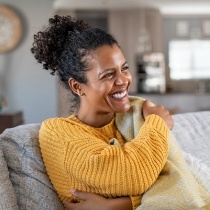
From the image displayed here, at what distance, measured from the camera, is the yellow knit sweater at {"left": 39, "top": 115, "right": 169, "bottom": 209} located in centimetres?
120

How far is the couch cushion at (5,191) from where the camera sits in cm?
127

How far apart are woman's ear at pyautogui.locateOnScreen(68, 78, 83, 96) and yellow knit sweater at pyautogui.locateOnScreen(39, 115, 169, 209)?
108 millimetres

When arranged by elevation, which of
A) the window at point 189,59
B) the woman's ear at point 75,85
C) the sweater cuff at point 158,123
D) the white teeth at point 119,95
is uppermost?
the woman's ear at point 75,85

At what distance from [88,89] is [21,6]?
4541 millimetres

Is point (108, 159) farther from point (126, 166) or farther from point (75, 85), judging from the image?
point (75, 85)

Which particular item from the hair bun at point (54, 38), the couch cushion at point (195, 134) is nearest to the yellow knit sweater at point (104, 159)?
the hair bun at point (54, 38)

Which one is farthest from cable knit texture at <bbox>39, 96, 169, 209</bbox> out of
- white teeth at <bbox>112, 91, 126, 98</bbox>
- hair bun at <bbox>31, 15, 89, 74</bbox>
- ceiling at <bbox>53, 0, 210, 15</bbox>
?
ceiling at <bbox>53, 0, 210, 15</bbox>

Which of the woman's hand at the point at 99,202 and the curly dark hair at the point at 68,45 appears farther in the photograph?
the curly dark hair at the point at 68,45

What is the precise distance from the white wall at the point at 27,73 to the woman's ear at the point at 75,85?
4.24 m

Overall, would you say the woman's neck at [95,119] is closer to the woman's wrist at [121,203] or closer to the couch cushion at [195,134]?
the woman's wrist at [121,203]

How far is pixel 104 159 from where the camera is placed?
119 centimetres

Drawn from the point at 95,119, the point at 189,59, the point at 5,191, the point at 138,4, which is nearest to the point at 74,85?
the point at 95,119

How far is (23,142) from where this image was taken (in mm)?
1388

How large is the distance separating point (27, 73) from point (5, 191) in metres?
4.44
